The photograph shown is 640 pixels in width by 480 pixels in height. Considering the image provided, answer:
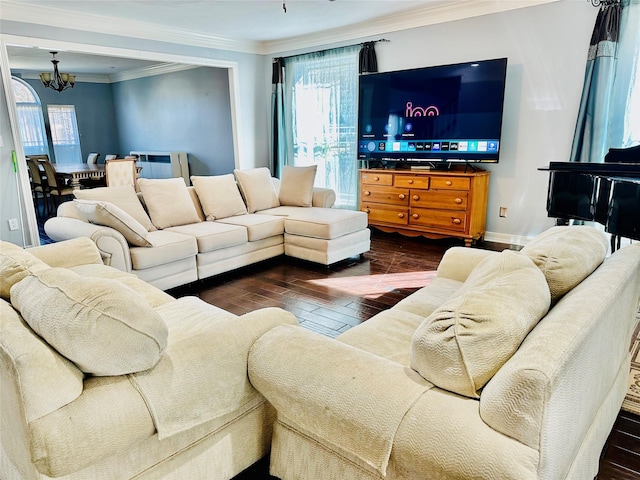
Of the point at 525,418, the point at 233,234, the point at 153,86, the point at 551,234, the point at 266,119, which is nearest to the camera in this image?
the point at 525,418

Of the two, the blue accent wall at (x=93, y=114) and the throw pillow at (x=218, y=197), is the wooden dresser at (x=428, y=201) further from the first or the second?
the blue accent wall at (x=93, y=114)

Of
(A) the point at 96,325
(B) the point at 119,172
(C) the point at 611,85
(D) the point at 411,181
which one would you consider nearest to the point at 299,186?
(D) the point at 411,181

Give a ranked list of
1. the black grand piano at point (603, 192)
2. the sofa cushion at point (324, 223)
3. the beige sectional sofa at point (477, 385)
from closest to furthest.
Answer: the beige sectional sofa at point (477, 385) < the black grand piano at point (603, 192) < the sofa cushion at point (324, 223)

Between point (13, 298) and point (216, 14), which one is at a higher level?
point (216, 14)

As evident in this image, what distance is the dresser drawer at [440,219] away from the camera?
471cm

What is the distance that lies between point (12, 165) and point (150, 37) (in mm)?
2253

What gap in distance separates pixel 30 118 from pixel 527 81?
9411mm

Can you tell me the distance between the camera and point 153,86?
8.70m

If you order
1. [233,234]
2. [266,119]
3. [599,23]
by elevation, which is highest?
[599,23]

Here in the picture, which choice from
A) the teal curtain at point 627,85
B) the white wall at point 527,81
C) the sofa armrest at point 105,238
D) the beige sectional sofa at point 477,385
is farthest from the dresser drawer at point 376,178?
the beige sectional sofa at point 477,385

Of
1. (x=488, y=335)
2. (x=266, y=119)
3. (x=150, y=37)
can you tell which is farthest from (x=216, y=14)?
(x=488, y=335)

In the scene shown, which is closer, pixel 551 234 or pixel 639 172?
pixel 551 234

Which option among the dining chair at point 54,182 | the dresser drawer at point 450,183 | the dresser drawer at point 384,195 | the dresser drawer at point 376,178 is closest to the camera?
the dresser drawer at point 450,183

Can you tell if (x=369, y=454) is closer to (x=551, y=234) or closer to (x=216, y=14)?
(x=551, y=234)
